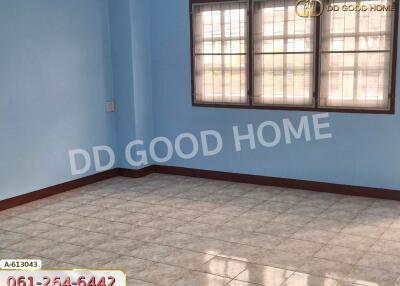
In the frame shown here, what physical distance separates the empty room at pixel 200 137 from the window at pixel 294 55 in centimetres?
1

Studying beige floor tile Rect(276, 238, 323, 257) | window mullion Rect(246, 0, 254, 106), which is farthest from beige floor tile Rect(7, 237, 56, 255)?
window mullion Rect(246, 0, 254, 106)

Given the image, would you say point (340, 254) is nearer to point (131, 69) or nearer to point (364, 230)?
point (364, 230)

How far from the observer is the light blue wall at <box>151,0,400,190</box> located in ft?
18.0

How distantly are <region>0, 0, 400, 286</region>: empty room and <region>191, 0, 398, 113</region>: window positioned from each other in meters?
0.01

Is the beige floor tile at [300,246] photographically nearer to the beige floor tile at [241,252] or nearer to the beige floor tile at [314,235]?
the beige floor tile at [314,235]

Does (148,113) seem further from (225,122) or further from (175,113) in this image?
(225,122)

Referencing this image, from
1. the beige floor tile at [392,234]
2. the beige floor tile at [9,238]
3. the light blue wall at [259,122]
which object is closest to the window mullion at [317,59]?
the light blue wall at [259,122]

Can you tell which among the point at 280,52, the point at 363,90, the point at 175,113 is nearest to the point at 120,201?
the point at 175,113

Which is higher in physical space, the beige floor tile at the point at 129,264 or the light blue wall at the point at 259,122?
the light blue wall at the point at 259,122

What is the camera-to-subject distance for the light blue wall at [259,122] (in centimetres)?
550

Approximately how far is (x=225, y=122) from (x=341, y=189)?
1.56 meters

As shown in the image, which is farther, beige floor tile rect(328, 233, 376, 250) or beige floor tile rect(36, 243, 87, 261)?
beige floor tile rect(328, 233, 376, 250)

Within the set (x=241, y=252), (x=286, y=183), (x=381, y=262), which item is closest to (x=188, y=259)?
(x=241, y=252)

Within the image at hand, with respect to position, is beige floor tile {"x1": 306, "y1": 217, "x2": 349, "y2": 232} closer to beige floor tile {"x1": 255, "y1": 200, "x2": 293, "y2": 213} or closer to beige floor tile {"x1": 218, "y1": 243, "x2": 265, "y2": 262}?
beige floor tile {"x1": 255, "y1": 200, "x2": 293, "y2": 213}
